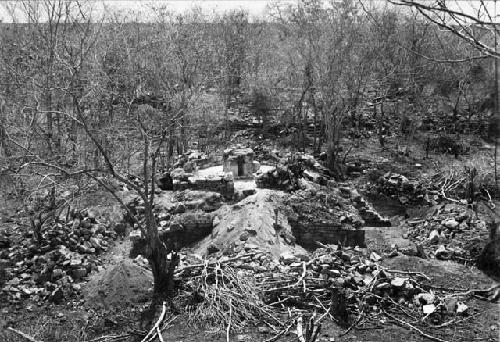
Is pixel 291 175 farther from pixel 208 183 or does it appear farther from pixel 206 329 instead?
pixel 206 329

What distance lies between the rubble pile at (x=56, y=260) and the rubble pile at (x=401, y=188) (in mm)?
8576

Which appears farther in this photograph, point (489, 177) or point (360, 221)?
point (489, 177)

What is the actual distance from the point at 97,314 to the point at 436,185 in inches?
448

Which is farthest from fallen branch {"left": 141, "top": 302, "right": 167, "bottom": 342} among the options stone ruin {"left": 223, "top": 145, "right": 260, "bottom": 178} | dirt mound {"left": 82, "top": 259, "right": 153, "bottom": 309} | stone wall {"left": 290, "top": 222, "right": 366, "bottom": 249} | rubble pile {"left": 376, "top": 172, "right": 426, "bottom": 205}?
rubble pile {"left": 376, "top": 172, "right": 426, "bottom": 205}

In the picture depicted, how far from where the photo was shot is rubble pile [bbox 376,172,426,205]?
15.2 metres

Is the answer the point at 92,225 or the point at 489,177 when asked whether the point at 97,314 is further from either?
the point at 489,177

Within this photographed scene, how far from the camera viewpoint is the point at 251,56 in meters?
28.1

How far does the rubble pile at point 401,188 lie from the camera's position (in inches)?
597

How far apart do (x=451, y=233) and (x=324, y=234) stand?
2917 millimetres

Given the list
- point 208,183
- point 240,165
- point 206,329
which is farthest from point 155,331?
point 240,165

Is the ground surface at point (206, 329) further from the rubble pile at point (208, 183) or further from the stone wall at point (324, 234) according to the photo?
the rubble pile at point (208, 183)

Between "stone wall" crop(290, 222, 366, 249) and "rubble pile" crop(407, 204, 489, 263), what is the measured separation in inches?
55.8

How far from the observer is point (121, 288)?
841 centimetres

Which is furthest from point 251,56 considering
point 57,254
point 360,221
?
point 57,254
